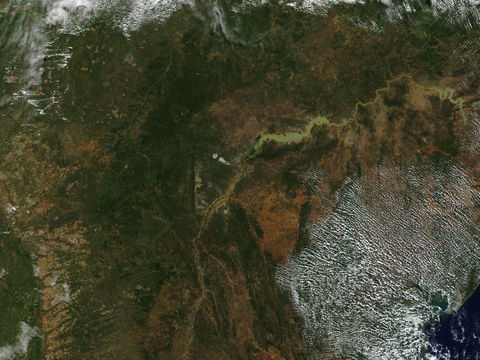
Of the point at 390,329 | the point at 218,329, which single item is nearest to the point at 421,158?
the point at 390,329

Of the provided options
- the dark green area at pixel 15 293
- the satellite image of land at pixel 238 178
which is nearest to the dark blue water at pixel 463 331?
the satellite image of land at pixel 238 178

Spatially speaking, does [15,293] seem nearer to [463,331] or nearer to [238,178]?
[238,178]

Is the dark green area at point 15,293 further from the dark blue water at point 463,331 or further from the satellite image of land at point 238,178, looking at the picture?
the dark blue water at point 463,331

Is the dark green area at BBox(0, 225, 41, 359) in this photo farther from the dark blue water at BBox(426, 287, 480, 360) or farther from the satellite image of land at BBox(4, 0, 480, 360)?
the dark blue water at BBox(426, 287, 480, 360)

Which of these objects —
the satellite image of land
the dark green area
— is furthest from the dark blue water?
the dark green area

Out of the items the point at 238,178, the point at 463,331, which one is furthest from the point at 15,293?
the point at 463,331

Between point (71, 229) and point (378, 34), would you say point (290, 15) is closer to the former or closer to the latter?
point (378, 34)
